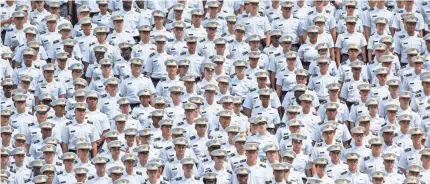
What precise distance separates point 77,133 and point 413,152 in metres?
5.82

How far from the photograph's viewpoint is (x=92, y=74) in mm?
34344

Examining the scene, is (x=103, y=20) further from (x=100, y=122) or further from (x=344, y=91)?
(x=344, y=91)

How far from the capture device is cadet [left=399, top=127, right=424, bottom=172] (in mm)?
32625

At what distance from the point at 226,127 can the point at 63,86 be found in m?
3.31

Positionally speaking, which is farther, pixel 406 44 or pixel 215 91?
pixel 406 44

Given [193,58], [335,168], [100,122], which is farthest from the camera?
[193,58]

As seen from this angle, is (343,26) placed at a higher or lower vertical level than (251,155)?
higher

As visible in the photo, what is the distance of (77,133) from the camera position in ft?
109

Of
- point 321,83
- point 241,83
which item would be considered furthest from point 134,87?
point 321,83

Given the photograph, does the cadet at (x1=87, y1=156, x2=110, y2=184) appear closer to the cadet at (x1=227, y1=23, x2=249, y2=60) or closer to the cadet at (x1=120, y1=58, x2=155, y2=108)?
the cadet at (x1=120, y1=58, x2=155, y2=108)

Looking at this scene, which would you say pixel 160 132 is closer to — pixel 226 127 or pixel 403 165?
pixel 226 127

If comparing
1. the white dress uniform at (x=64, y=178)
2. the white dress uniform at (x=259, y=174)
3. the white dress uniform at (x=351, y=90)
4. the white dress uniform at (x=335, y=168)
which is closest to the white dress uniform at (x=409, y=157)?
the white dress uniform at (x=335, y=168)

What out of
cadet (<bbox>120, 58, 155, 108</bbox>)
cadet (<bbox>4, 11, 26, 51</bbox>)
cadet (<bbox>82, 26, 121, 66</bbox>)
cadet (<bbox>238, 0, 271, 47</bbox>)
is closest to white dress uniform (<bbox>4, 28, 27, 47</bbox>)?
cadet (<bbox>4, 11, 26, 51</bbox>)

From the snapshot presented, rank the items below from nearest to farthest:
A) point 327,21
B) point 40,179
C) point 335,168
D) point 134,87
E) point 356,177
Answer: point 40,179 < point 356,177 < point 335,168 < point 134,87 < point 327,21
